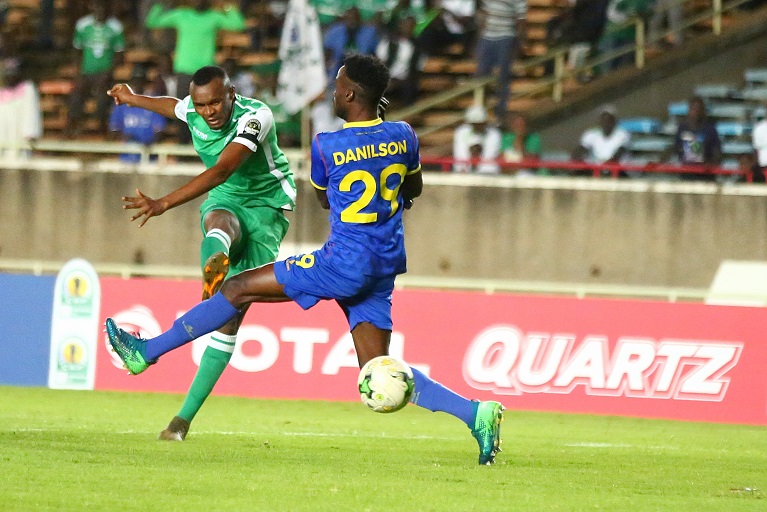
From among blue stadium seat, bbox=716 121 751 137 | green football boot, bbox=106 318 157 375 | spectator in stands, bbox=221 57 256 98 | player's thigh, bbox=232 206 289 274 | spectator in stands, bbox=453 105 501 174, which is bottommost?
green football boot, bbox=106 318 157 375

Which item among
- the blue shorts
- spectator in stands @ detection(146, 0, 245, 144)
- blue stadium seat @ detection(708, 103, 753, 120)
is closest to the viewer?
the blue shorts

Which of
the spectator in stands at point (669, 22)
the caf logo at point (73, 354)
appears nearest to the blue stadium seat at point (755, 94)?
the spectator in stands at point (669, 22)

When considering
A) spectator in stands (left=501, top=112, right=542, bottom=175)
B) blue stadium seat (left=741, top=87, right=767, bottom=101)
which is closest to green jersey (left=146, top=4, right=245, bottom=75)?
spectator in stands (left=501, top=112, right=542, bottom=175)

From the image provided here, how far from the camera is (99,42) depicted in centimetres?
1959

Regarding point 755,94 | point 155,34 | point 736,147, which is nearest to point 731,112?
point 755,94

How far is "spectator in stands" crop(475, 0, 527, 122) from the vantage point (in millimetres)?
17641

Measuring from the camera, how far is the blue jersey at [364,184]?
25.9ft

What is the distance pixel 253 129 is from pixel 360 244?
1.43m

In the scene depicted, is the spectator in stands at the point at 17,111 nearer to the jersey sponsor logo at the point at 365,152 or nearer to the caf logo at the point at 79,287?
the caf logo at the point at 79,287

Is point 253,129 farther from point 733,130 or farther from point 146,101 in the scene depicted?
point 733,130

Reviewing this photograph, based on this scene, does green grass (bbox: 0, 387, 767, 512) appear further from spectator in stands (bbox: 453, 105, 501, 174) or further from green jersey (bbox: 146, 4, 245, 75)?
green jersey (bbox: 146, 4, 245, 75)

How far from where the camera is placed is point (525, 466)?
27.7ft

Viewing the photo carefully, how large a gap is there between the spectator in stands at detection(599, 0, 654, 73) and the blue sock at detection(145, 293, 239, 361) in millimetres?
12564

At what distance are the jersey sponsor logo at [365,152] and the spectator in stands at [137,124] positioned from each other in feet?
33.0
